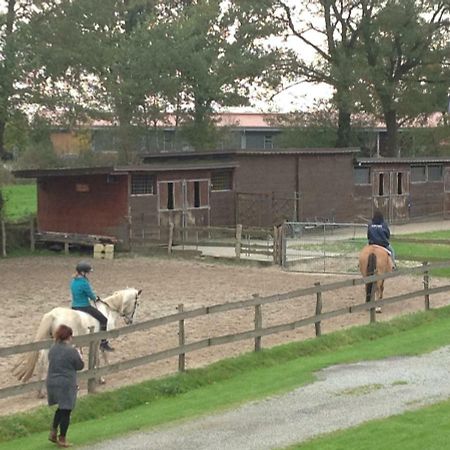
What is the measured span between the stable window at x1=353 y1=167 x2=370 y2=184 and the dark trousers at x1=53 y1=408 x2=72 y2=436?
31.9m

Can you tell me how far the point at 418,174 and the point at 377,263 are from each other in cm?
2592

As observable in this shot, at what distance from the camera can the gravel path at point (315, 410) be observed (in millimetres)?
9010

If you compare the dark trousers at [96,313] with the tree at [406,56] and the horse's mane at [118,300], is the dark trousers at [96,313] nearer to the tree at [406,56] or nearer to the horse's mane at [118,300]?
the horse's mane at [118,300]

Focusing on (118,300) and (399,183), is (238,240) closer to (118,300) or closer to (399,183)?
(118,300)

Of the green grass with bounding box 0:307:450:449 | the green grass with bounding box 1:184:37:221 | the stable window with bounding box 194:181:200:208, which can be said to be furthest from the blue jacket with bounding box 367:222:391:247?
the green grass with bounding box 1:184:37:221

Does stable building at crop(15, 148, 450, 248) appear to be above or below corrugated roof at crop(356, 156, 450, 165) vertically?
below

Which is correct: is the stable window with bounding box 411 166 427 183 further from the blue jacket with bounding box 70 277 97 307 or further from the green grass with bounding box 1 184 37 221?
the blue jacket with bounding box 70 277 97 307

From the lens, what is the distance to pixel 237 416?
1002 centimetres

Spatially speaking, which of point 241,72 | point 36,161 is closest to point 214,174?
Result: point 241,72

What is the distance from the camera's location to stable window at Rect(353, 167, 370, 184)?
4025 cm

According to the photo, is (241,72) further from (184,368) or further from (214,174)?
(184,368)

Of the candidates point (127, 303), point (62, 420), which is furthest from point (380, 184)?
point (62, 420)

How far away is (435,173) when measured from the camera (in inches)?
1740

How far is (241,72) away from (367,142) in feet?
54.8
